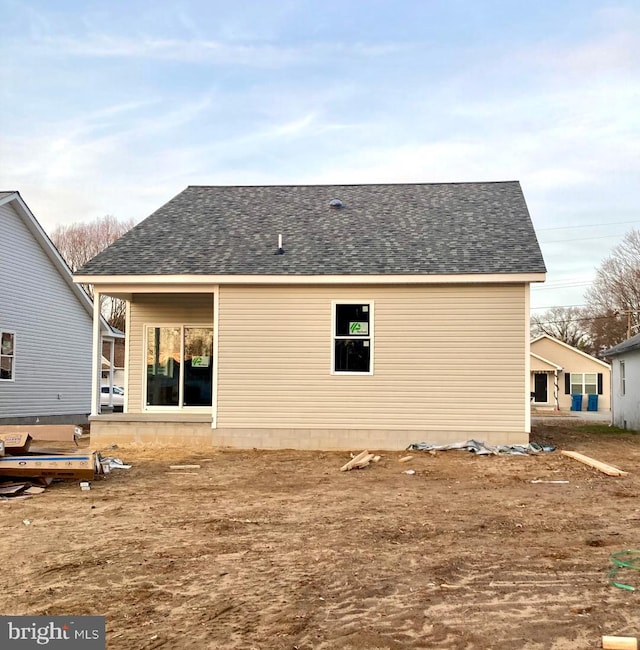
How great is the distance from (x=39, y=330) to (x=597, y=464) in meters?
16.4

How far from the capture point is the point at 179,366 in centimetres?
1583

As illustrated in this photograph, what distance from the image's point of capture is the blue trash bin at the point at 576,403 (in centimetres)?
4047

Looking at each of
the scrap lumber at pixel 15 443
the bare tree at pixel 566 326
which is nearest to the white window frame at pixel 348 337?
the scrap lumber at pixel 15 443

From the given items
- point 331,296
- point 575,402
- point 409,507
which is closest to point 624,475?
point 409,507

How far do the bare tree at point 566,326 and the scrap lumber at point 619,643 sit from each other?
5290 cm

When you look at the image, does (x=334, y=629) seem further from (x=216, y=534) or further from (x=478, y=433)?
(x=478, y=433)

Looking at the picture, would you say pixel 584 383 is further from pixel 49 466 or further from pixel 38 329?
pixel 49 466

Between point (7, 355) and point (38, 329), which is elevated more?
point (38, 329)

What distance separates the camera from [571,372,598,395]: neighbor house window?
135 ft

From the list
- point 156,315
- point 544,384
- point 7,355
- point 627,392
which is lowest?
point 544,384

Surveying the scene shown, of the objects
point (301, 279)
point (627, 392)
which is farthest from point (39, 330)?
point (627, 392)

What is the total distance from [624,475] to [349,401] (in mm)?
5306

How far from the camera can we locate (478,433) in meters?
13.7

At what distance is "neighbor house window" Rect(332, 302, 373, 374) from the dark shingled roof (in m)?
0.81
